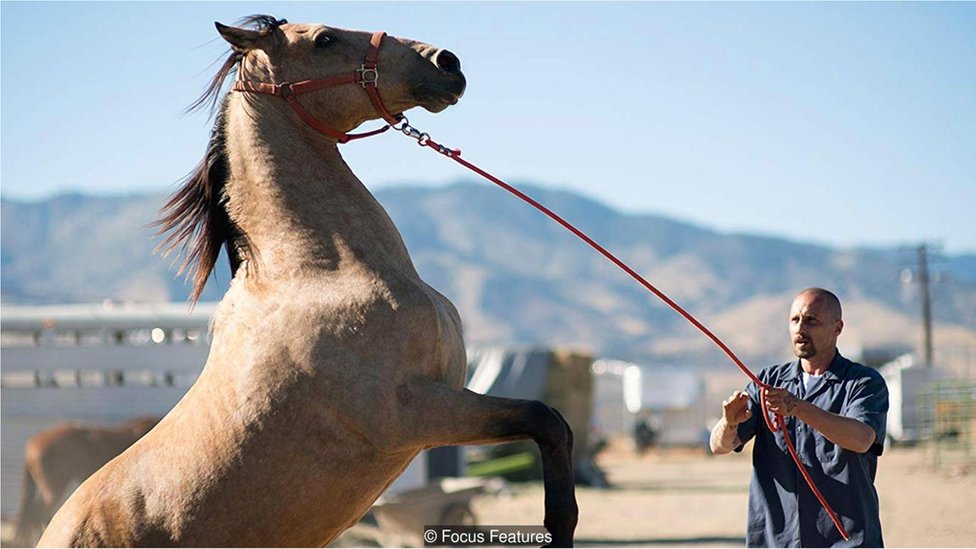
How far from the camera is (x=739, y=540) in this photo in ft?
50.0

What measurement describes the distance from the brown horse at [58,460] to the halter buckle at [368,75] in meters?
10.4

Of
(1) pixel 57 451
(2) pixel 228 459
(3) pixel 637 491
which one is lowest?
(3) pixel 637 491

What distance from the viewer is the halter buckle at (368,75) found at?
4968mm

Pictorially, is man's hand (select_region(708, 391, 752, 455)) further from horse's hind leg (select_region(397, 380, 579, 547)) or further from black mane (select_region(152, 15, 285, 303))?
black mane (select_region(152, 15, 285, 303))

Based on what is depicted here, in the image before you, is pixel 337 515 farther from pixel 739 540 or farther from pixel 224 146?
pixel 739 540

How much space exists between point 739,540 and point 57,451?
845 cm

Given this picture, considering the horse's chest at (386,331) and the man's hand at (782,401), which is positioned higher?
the horse's chest at (386,331)

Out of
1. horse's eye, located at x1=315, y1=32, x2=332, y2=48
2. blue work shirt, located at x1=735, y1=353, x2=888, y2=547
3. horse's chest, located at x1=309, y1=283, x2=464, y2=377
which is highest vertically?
horse's eye, located at x1=315, y1=32, x2=332, y2=48

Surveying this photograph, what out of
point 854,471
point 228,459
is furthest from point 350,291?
point 854,471

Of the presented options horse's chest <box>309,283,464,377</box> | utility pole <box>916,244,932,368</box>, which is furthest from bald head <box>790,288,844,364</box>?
utility pole <box>916,244,932,368</box>

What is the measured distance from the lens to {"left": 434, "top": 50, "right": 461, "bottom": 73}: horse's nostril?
4.89 meters

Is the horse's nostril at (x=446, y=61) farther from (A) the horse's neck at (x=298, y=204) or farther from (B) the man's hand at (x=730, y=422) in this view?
(B) the man's hand at (x=730, y=422)

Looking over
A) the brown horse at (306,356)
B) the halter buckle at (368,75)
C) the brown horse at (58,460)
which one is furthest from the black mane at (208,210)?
the brown horse at (58,460)

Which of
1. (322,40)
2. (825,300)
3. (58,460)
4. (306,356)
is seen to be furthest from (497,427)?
(58,460)
